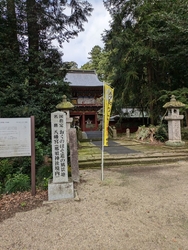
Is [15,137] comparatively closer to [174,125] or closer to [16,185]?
[16,185]

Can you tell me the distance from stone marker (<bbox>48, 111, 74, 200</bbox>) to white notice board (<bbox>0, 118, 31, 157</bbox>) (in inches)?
19.6

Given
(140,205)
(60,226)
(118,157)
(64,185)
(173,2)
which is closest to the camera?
(60,226)

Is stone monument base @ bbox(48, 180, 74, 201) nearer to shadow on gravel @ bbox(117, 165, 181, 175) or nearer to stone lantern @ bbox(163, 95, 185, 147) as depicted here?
shadow on gravel @ bbox(117, 165, 181, 175)

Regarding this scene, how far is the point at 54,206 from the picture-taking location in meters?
2.58

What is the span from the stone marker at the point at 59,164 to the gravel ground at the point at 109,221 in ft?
0.54

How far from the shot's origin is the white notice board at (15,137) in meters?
2.89

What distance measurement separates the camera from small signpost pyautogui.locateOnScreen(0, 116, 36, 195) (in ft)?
9.51

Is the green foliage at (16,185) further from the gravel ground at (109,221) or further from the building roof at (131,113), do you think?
the building roof at (131,113)

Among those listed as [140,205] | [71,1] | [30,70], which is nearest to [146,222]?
[140,205]

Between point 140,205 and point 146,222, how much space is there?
1.51 feet

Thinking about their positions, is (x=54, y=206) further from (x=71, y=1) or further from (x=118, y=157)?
(x=71, y=1)

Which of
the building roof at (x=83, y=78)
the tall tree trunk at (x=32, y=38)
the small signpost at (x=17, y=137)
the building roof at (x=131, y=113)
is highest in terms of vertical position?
the building roof at (x=83, y=78)

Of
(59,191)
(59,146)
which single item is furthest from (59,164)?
(59,191)

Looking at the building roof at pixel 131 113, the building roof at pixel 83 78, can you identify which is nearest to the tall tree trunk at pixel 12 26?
the building roof at pixel 131 113
